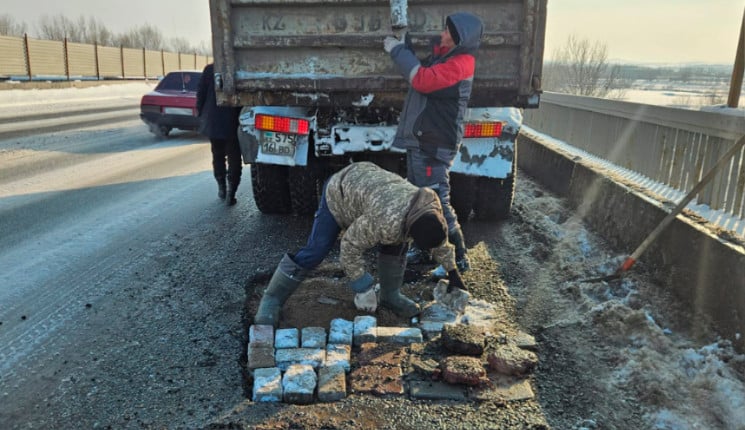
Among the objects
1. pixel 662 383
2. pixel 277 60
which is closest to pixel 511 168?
pixel 277 60

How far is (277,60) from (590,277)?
3.07m

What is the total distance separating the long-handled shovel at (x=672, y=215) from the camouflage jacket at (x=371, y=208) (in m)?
1.44

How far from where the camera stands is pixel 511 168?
5.39 meters

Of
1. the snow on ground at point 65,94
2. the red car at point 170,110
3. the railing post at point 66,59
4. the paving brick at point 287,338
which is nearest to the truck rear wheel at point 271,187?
the paving brick at point 287,338

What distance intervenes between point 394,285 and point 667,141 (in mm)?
3298

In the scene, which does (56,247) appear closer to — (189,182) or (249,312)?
(249,312)

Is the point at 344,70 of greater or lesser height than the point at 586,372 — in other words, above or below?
above

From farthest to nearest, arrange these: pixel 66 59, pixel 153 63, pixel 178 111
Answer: pixel 153 63, pixel 66 59, pixel 178 111

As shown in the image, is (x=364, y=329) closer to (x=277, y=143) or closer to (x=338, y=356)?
(x=338, y=356)

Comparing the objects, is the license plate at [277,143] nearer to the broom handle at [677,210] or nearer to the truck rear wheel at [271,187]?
the truck rear wheel at [271,187]

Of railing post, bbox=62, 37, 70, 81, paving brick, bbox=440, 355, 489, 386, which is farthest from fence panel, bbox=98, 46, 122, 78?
paving brick, bbox=440, 355, 489, 386

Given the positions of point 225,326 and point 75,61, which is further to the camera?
point 75,61

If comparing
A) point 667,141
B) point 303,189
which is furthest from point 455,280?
point 667,141

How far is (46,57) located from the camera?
26.8m
